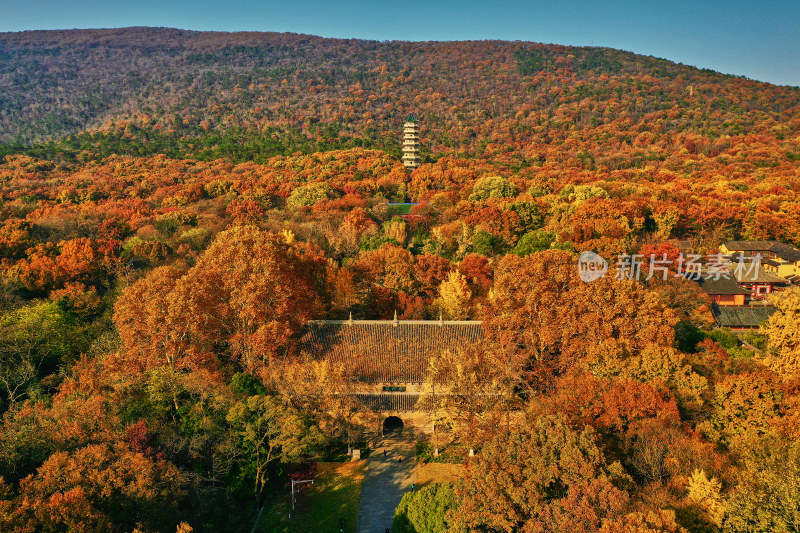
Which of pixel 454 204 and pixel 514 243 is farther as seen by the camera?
pixel 454 204

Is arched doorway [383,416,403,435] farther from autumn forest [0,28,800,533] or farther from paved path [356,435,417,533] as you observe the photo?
autumn forest [0,28,800,533]

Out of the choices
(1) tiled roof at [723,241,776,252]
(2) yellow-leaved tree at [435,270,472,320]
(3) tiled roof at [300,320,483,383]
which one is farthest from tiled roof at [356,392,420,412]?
(1) tiled roof at [723,241,776,252]

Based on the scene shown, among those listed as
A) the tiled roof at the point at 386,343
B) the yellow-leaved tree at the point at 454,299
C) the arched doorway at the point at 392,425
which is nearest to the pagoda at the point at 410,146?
the yellow-leaved tree at the point at 454,299

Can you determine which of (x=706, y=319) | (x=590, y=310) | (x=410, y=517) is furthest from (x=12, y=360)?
(x=706, y=319)

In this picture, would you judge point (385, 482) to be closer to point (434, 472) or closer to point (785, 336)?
point (434, 472)

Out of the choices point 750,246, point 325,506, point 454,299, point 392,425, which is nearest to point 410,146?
point 750,246

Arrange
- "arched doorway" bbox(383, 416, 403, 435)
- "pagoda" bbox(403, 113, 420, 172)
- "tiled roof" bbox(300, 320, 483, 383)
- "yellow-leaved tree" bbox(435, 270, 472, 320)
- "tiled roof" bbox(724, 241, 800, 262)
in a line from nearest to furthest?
1. "tiled roof" bbox(300, 320, 483, 383)
2. "arched doorway" bbox(383, 416, 403, 435)
3. "yellow-leaved tree" bbox(435, 270, 472, 320)
4. "tiled roof" bbox(724, 241, 800, 262)
5. "pagoda" bbox(403, 113, 420, 172)

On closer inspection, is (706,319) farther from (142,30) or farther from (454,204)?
(142,30)
